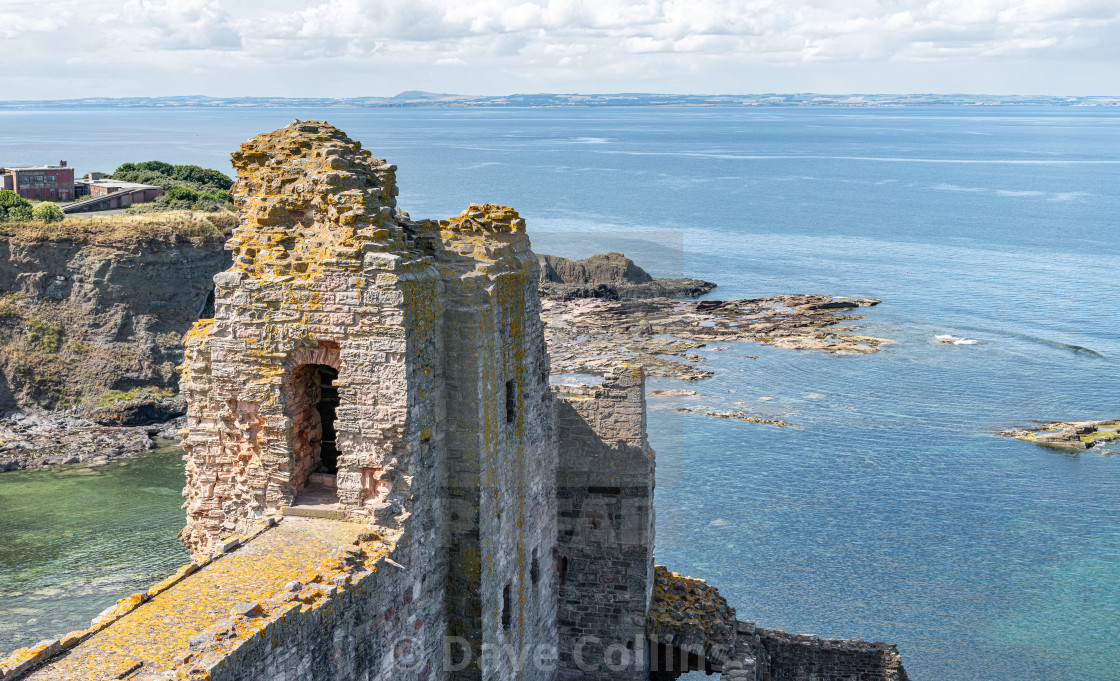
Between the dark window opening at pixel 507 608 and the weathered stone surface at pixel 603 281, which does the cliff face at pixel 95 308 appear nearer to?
the weathered stone surface at pixel 603 281

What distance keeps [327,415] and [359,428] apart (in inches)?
65.9

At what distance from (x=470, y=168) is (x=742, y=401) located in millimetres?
129407

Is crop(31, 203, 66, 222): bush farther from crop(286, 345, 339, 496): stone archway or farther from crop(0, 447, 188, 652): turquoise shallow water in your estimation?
crop(286, 345, 339, 496): stone archway

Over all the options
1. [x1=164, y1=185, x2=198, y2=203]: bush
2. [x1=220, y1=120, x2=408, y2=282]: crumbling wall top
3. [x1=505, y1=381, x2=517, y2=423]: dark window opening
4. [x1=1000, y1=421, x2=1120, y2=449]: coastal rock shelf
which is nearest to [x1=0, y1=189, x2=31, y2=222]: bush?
[x1=164, y1=185, x2=198, y2=203]: bush

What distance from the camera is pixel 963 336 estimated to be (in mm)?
71062

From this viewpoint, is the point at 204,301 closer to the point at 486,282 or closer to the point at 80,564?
the point at 80,564

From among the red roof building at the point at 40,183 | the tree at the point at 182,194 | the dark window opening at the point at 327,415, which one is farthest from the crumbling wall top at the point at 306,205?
the red roof building at the point at 40,183

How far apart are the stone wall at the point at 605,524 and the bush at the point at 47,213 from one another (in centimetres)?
4645

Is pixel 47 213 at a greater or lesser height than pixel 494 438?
greater

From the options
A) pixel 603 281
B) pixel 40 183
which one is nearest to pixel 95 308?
pixel 40 183

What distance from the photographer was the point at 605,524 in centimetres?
1845

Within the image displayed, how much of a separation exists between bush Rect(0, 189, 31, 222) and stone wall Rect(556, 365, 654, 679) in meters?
45.8

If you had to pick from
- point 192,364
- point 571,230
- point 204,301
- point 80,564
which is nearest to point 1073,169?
point 571,230

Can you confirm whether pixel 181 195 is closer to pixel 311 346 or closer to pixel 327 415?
pixel 327 415
